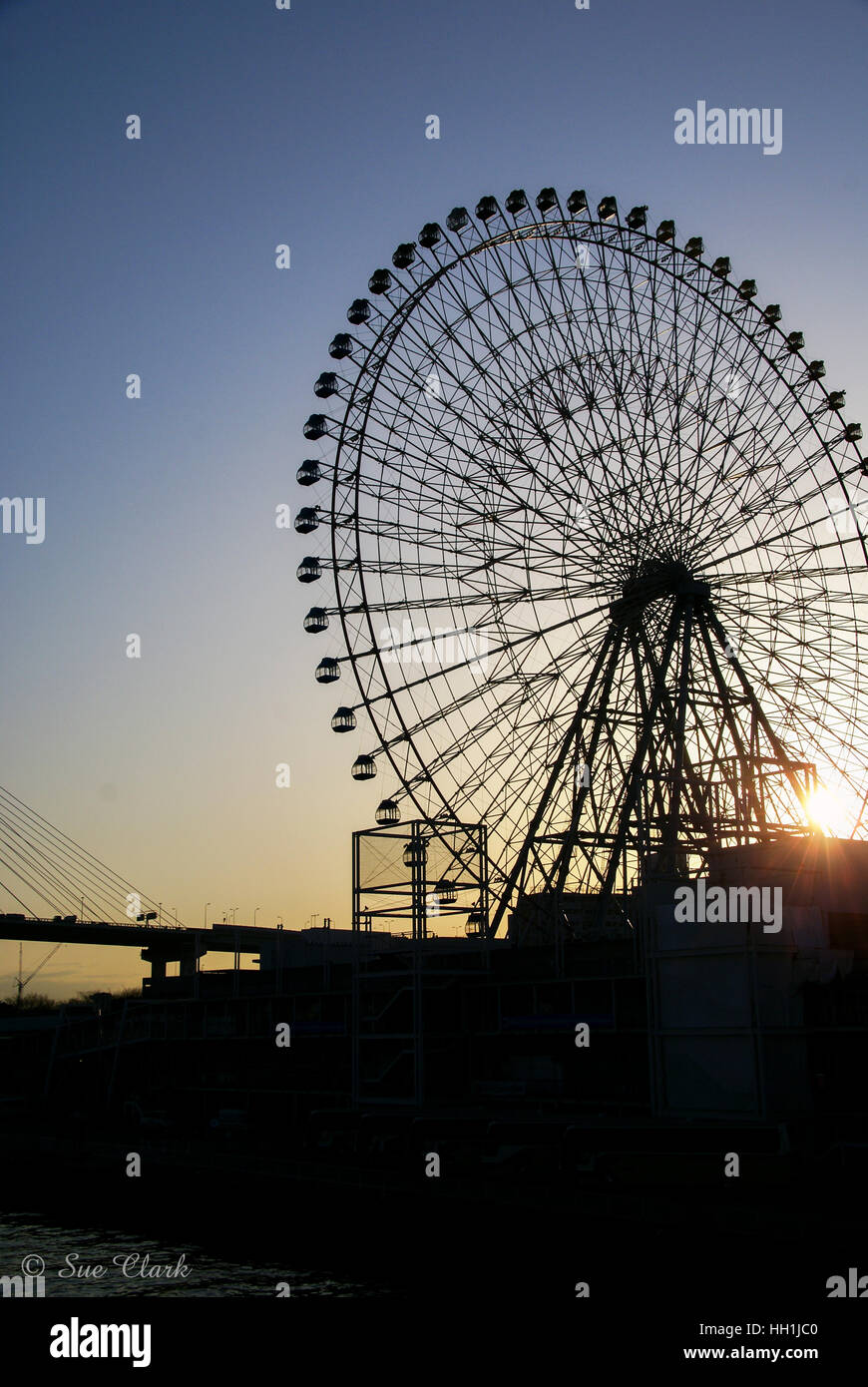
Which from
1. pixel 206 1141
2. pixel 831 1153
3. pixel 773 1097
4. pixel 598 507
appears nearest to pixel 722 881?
pixel 773 1097

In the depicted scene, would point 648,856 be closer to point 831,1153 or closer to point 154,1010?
point 831,1153

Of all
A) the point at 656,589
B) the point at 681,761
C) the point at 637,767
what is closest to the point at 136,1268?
the point at 637,767

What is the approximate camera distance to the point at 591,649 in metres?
44.2

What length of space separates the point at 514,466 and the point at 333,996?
69.8 ft

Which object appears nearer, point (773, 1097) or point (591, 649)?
point (773, 1097)

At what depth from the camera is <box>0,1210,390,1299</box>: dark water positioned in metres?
27.5

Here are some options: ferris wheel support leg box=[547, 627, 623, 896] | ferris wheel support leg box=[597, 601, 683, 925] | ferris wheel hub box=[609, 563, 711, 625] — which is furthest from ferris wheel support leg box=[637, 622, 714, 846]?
ferris wheel support leg box=[547, 627, 623, 896]

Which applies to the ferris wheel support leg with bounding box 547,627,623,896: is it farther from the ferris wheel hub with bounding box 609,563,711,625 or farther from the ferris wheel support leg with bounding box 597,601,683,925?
the ferris wheel hub with bounding box 609,563,711,625

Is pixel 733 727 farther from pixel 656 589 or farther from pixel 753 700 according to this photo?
pixel 656 589

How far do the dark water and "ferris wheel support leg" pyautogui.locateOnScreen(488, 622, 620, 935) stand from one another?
50.8 feet

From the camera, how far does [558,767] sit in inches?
1678

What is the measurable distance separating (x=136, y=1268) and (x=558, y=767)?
19542 mm

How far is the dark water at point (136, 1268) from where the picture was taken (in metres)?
27.5

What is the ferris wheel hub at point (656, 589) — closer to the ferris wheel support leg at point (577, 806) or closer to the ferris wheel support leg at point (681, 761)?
the ferris wheel support leg at point (681, 761)
